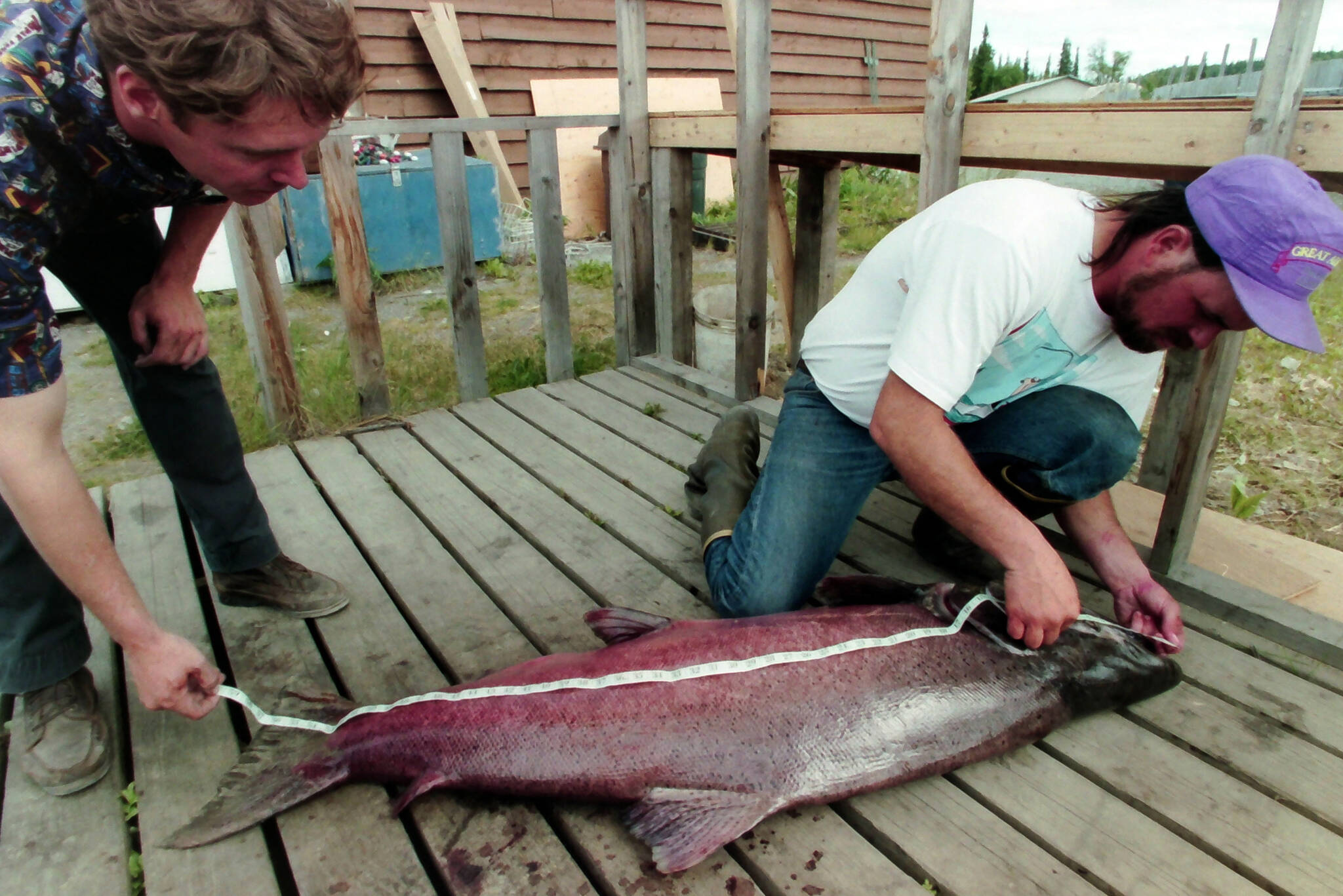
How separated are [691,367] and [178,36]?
3.52 m

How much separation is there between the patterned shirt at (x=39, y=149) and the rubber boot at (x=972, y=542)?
7.45ft

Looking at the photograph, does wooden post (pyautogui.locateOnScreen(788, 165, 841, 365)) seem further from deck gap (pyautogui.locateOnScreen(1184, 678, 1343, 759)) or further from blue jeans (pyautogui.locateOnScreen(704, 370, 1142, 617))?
deck gap (pyautogui.locateOnScreen(1184, 678, 1343, 759))

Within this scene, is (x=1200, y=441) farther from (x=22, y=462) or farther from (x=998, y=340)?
(x=22, y=462)

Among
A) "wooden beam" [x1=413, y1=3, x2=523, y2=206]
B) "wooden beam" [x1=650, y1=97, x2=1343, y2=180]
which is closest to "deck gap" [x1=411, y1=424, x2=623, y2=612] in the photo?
"wooden beam" [x1=650, y1=97, x2=1343, y2=180]

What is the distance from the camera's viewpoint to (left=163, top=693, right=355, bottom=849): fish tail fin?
70.9 inches

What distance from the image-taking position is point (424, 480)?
11.4 feet

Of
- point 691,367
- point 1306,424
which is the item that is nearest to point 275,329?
point 691,367

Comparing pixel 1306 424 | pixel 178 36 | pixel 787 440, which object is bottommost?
pixel 1306 424

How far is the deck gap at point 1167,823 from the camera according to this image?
1.73 metres

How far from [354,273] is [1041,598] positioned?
331 cm

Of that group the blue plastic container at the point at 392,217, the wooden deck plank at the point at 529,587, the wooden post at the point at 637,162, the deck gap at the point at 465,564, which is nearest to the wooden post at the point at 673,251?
the wooden post at the point at 637,162

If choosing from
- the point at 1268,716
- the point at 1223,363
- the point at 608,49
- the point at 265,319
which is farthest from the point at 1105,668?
the point at 608,49

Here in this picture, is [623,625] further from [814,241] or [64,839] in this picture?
[814,241]

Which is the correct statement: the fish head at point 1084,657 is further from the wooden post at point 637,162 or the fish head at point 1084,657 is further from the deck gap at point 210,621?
the wooden post at point 637,162
